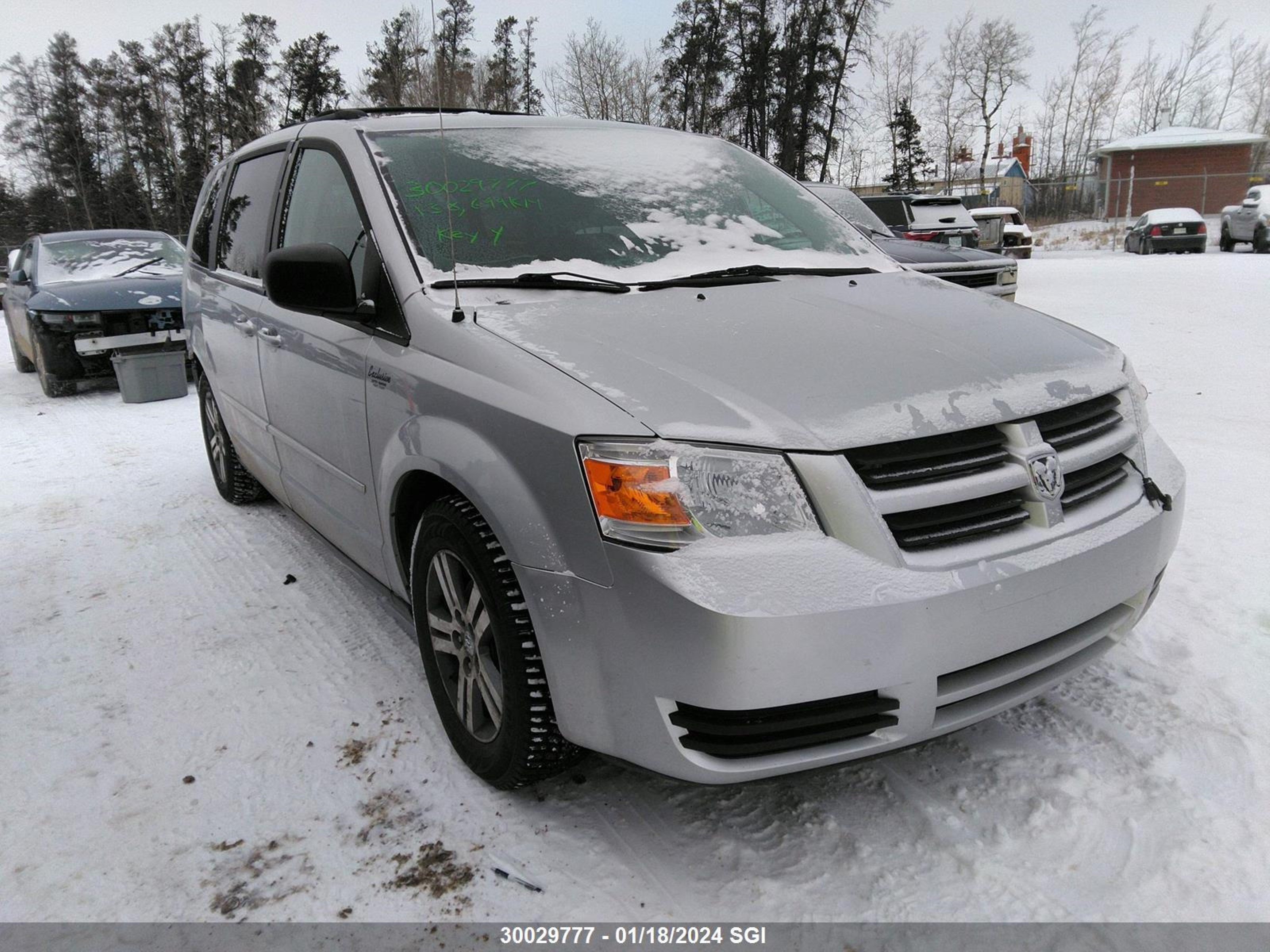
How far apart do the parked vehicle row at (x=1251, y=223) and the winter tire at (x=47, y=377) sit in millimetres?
22899

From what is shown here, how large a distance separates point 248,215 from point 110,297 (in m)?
6.02

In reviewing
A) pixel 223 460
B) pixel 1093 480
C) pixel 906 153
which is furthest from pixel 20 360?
pixel 906 153

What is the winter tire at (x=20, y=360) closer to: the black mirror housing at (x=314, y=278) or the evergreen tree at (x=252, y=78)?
the black mirror housing at (x=314, y=278)

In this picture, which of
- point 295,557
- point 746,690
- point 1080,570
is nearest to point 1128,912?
point 1080,570

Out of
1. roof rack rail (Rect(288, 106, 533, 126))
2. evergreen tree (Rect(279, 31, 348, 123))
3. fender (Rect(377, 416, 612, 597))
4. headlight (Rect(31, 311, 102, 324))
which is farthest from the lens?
evergreen tree (Rect(279, 31, 348, 123))

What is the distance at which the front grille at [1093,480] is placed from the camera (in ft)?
6.79

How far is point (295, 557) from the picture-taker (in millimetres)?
4156

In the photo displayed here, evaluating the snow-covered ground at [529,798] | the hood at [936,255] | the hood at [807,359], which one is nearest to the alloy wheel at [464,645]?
the snow-covered ground at [529,798]

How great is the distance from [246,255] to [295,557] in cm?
141

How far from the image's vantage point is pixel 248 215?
12.9ft

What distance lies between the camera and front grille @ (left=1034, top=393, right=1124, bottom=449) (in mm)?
2074

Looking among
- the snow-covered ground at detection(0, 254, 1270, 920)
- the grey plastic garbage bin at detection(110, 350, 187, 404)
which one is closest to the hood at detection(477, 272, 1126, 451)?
the snow-covered ground at detection(0, 254, 1270, 920)

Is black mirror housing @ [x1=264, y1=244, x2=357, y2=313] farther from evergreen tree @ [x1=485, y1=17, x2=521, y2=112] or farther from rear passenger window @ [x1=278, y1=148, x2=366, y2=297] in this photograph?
evergreen tree @ [x1=485, y1=17, x2=521, y2=112]

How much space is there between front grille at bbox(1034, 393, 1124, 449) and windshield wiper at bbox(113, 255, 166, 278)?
9.96 metres
